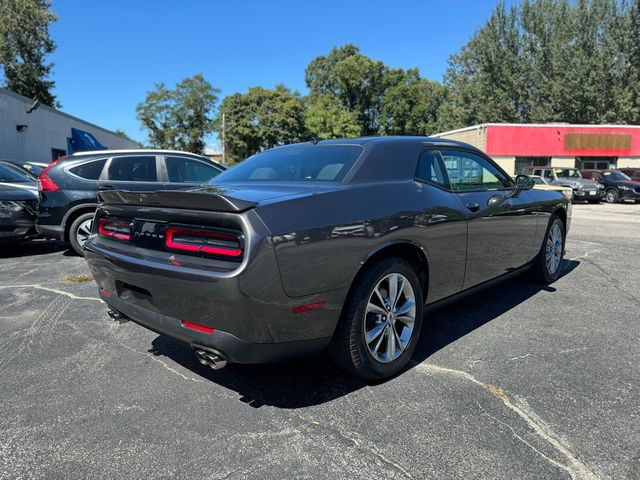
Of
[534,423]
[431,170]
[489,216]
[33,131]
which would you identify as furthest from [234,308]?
[33,131]

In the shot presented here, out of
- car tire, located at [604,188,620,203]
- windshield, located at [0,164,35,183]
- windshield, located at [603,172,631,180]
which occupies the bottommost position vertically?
car tire, located at [604,188,620,203]

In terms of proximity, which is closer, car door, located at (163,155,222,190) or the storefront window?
car door, located at (163,155,222,190)

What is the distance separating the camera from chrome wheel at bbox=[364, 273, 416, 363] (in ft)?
9.38

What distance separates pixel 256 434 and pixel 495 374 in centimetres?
162

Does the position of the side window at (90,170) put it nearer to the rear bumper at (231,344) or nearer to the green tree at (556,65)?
the rear bumper at (231,344)

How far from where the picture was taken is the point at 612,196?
2134 centimetres

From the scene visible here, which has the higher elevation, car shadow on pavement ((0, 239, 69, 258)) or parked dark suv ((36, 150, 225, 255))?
parked dark suv ((36, 150, 225, 255))

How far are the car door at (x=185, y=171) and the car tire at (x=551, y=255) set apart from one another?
16.2 feet

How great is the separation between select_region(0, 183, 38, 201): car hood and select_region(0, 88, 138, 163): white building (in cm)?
849

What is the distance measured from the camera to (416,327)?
316cm

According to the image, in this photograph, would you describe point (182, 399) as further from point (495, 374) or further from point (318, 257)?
point (495, 374)

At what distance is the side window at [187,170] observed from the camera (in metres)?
7.49

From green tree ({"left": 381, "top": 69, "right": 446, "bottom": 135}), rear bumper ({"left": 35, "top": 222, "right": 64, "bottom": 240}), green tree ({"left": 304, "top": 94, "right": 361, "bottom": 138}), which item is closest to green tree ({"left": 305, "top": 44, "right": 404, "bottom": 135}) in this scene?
green tree ({"left": 381, "top": 69, "right": 446, "bottom": 135})

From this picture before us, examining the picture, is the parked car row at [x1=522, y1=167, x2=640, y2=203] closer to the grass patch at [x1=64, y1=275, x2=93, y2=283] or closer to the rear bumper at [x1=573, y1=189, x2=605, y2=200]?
the rear bumper at [x1=573, y1=189, x2=605, y2=200]
